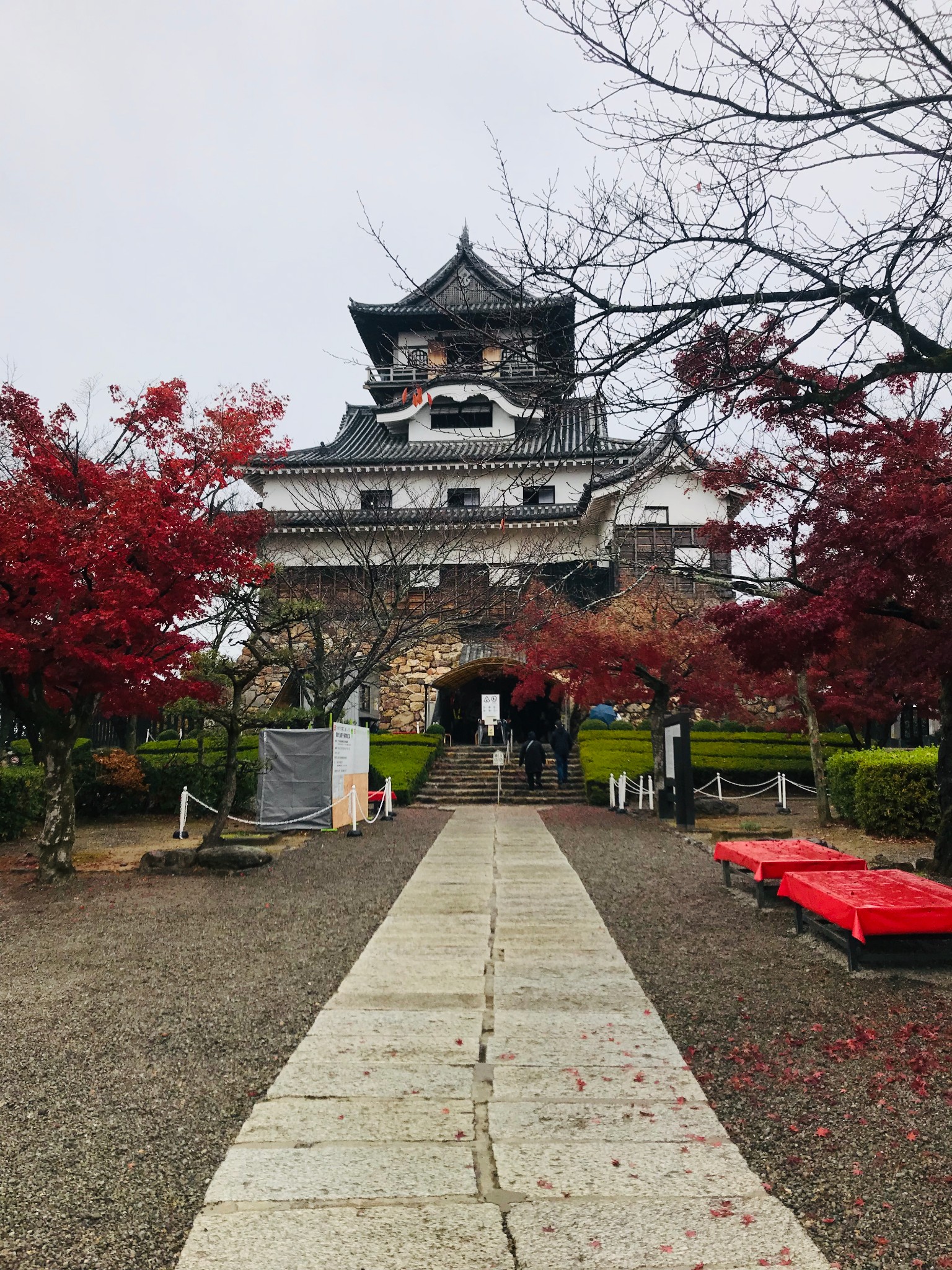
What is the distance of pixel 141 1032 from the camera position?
16.0 ft

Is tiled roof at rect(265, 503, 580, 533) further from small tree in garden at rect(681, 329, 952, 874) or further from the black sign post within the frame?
small tree in garden at rect(681, 329, 952, 874)

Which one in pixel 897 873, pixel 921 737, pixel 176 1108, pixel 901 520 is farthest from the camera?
pixel 921 737

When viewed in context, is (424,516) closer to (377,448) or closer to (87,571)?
(377,448)

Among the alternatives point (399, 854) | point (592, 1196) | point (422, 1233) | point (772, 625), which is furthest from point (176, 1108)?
point (399, 854)

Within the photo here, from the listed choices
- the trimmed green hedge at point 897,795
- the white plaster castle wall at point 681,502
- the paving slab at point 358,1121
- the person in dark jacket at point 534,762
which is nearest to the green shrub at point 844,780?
the trimmed green hedge at point 897,795

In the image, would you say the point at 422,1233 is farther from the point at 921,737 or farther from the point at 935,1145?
the point at 921,737

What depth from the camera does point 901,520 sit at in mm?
7371

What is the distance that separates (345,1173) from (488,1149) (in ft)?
1.80

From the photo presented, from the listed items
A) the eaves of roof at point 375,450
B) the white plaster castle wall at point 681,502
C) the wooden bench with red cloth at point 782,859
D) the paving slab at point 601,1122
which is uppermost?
the eaves of roof at point 375,450

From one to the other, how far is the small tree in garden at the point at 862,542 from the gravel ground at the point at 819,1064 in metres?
2.81

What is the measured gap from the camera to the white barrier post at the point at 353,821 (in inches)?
565

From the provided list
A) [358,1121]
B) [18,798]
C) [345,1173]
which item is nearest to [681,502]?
[18,798]

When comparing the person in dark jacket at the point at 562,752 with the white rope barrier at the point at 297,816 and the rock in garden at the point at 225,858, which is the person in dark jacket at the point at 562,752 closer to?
the white rope barrier at the point at 297,816

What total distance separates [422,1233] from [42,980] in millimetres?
4443
